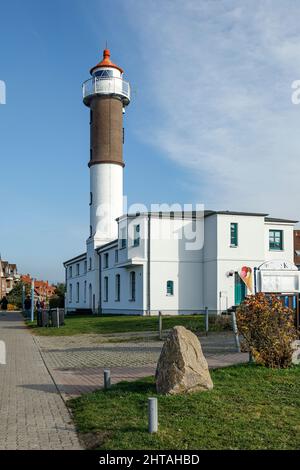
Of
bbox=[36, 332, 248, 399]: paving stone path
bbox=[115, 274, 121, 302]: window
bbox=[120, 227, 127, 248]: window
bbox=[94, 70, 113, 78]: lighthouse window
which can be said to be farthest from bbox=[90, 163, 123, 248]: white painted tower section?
bbox=[36, 332, 248, 399]: paving stone path

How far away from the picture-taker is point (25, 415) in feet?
28.0

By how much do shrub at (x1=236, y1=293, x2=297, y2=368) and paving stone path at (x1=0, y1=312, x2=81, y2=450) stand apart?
13.3 ft

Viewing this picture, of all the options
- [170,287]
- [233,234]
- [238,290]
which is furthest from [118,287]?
[233,234]

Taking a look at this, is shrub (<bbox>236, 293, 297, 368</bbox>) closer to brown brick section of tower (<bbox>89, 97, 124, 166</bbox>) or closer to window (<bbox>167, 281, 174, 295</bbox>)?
window (<bbox>167, 281, 174, 295</bbox>)

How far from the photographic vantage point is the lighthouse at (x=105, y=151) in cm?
4750

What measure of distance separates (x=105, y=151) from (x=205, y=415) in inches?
1612

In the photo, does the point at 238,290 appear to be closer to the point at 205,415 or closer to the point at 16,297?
the point at 205,415

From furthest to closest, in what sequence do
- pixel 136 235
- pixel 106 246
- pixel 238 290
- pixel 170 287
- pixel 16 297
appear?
1. pixel 16 297
2. pixel 106 246
3. pixel 136 235
4. pixel 170 287
5. pixel 238 290

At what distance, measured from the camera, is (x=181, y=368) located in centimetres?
912

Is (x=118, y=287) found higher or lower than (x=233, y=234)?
lower

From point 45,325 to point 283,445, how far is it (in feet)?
85.4

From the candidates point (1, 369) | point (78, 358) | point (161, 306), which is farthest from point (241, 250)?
point (1, 369)

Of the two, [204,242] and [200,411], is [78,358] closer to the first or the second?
[200,411]

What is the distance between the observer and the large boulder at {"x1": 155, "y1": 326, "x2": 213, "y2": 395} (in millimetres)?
9016
